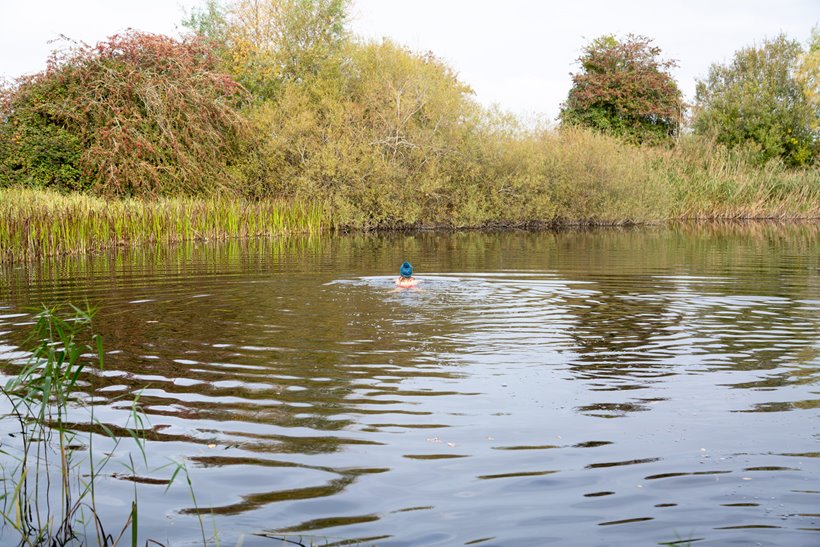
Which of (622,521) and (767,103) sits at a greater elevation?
(767,103)

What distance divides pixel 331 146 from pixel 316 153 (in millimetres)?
640

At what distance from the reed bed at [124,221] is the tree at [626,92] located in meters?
22.0

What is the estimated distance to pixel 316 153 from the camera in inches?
1373

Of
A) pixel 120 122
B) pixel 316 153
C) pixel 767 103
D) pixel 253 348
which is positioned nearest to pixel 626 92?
pixel 767 103

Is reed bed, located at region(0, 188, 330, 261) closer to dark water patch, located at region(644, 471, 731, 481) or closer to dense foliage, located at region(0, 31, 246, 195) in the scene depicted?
dense foliage, located at region(0, 31, 246, 195)

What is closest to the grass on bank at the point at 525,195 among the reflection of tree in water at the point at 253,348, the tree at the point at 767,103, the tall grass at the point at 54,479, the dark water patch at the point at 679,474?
the tree at the point at 767,103

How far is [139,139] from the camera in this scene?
108ft

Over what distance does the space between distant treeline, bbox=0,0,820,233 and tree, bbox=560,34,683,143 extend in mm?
5281

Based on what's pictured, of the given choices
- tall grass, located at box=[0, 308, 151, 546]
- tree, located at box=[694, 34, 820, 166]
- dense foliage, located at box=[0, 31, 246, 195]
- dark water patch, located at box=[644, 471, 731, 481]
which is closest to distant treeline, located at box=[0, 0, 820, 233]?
dense foliage, located at box=[0, 31, 246, 195]

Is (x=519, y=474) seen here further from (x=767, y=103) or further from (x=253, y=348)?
(x=767, y=103)

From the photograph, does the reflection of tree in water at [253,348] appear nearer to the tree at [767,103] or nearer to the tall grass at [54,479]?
the tall grass at [54,479]

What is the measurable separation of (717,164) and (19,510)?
1699 inches

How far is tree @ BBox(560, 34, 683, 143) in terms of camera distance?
164 feet

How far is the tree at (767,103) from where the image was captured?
177 feet
